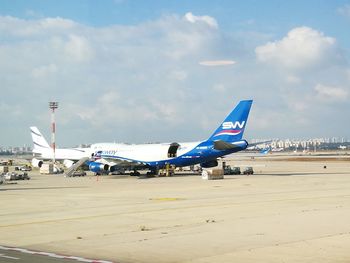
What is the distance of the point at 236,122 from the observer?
68875 millimetres

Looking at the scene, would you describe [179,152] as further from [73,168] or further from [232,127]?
[73,168]

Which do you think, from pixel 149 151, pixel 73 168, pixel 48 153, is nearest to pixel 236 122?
pixel 149 151

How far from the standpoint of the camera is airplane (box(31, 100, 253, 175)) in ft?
226

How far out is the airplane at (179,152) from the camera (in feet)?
226

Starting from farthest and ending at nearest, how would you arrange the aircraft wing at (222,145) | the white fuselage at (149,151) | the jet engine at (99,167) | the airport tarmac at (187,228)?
the jet engine at (99,167), the white fuselage at (149,151), the aircraft wing at (222,145), the airport tarmac at (187,228)

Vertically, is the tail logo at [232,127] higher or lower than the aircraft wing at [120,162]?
higher

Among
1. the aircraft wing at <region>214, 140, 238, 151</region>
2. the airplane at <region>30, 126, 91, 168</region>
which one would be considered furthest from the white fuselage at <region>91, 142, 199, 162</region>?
the airplane at <region>30, 126, 91, 168</region>

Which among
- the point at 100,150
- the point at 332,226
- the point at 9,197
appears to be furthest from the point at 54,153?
the point at 332,226

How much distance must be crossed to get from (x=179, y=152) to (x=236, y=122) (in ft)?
29.9

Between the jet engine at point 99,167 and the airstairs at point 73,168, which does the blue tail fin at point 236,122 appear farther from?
the airstairs at point 73,168

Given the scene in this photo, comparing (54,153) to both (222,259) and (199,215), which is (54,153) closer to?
(199,215)

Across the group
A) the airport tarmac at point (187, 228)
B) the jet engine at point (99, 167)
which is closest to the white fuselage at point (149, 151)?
the jet engine at point (99, 167)

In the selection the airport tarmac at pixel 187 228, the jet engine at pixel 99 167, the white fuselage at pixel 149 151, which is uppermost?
the white fuselage at pixel 149 151

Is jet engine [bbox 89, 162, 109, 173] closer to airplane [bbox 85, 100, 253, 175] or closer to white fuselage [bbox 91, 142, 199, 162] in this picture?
airplane [bbox 85, 100, 253, 175]
